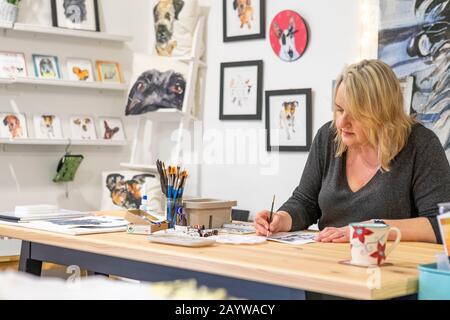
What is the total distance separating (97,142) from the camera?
4926mm

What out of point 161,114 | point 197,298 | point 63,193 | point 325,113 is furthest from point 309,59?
point 197,298

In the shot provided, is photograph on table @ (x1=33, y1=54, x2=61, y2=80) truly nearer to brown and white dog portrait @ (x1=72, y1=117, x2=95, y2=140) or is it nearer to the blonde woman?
brown and white dog portrait @ (x1=72, y1=117, x2=95, y2=140)

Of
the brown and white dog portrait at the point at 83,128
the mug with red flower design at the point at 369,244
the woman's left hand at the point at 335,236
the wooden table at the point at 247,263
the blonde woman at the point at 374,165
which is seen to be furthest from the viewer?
the brown and white dog portrait at the point at 83,128

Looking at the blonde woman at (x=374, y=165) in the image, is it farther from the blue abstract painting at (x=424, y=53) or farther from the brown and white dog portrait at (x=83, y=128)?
the brown and white dog portrait at (x=83, y=128)

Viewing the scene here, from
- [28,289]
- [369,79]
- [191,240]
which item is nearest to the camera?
[28,289]

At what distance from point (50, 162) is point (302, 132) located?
5.64ft

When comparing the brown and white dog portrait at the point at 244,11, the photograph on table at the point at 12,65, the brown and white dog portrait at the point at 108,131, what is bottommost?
the brown and white dog portrait at the point at 108,131

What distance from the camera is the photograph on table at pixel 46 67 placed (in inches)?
187

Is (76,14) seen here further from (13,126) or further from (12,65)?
(13,126)

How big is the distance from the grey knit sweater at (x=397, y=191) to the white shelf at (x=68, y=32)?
261cm

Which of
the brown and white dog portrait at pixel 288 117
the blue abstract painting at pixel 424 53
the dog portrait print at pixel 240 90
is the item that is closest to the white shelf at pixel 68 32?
the dog portrait print at pixel 240 90

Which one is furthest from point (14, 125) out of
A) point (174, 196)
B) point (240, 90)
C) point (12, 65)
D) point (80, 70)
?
point (174, 196)

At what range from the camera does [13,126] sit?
462 cm
